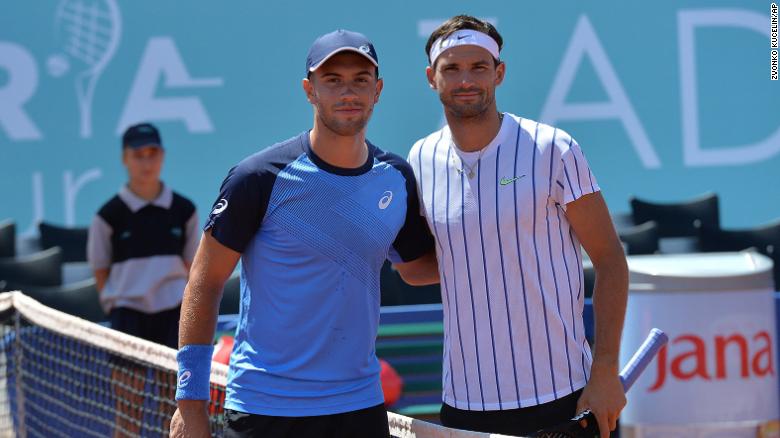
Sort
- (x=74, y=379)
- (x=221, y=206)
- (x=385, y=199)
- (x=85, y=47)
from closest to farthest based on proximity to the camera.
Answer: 1. (x=221, y=206)
2. (x=385, y=199)
3. (x=74, y=379)
4. (x=85, y=47)

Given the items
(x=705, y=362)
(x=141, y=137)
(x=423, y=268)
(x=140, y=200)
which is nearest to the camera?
(x=423, y=268)

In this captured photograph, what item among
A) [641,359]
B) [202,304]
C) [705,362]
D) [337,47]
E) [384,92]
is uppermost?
[384,92]

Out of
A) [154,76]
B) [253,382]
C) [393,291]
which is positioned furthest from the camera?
[154,76]

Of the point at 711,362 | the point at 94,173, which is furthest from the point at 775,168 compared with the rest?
the point at 94,173

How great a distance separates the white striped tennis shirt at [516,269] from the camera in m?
3.24

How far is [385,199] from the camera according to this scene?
10.5 ft

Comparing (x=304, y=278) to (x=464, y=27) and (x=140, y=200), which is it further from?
(x=140, y=200)

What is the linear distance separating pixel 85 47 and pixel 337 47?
693 centimetres

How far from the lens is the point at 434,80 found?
3445mm

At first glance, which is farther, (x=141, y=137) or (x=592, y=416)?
(x=141, y=137)

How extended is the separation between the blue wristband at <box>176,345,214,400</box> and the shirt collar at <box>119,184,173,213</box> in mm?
3173

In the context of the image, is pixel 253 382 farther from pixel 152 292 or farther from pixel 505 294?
pixel 152 292

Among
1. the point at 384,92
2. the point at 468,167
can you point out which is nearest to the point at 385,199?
the point at 468,167

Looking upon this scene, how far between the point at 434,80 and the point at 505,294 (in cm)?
66
